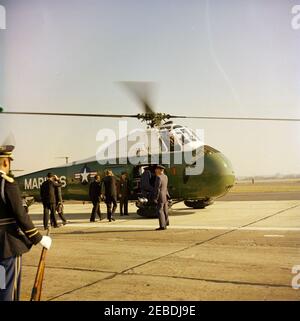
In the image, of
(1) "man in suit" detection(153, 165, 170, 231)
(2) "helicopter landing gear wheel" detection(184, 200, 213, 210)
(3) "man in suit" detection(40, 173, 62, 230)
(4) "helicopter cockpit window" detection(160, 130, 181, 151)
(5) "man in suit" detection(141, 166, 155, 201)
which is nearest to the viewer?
(1) "man in suit" detection(153, 165, 170, 231)

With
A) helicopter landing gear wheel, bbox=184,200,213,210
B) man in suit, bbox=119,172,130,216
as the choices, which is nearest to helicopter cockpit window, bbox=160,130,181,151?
man in suit, bbox=119,172,130,216

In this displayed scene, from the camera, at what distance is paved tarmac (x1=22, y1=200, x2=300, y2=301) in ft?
16.7

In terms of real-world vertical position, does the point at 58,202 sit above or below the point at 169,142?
below

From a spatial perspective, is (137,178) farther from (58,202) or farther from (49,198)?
(49,198)

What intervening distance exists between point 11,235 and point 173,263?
334cm

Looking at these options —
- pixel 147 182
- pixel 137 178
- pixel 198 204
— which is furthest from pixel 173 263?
pixel 198 204

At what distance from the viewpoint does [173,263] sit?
666 cm

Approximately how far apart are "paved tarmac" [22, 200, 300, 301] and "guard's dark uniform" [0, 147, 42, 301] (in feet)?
3.59

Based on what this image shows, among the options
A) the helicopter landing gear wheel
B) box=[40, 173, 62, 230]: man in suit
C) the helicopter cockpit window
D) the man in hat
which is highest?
the helicopter cockpit window

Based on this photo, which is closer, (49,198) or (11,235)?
(11,235)

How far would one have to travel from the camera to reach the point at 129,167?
48.4 feet

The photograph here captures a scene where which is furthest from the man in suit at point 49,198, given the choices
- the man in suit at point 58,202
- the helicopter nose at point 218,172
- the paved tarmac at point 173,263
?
the helicopter nose at point 218,172

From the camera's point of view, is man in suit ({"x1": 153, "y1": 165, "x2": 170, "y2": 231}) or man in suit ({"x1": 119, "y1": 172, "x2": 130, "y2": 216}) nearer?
man in suit ({"x1": 153, "y1": 165, "x2": 170, "y2": 231})

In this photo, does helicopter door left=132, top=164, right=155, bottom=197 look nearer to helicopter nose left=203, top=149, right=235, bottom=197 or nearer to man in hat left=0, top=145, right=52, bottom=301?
helicopter nose left=203, top=149, right=235, bottom=197
